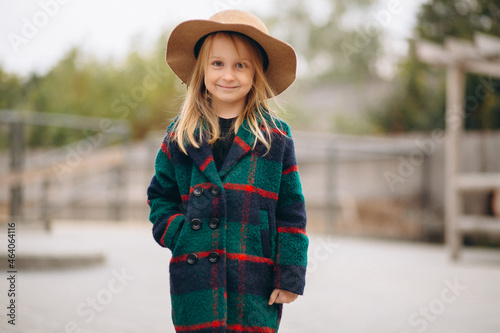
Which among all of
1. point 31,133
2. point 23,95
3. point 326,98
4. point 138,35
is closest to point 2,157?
point 31,133

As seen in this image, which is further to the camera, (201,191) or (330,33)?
(330,33)

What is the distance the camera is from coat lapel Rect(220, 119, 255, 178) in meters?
1.80

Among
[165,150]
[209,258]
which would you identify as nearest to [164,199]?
[165,150]

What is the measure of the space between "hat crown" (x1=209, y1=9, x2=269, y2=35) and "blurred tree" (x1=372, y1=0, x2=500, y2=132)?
8.43m

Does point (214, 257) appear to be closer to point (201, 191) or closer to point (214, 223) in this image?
point (214, 223)

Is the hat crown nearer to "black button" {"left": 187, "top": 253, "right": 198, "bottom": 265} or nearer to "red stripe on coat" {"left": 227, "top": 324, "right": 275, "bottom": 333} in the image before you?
"black button" {"left": 187, "top": 253, "right": 198, "bottom": 265}

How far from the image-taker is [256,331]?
5.64 ft

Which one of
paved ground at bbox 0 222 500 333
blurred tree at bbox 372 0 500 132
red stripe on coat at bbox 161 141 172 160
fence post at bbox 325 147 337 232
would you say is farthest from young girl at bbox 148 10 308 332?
blurred tree at bbox 372 0 500 132

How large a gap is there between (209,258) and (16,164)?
20.8ft

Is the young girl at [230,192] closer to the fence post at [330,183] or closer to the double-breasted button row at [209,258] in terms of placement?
the double-breasted button row at [209,258]

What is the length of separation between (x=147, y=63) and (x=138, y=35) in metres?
1.22

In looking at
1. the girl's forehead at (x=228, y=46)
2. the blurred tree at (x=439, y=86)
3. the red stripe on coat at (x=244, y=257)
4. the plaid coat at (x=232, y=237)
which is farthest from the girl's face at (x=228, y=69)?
the blurred tree at (x=439, y=86)

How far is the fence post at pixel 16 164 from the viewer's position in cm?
704

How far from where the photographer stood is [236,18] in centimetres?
186
